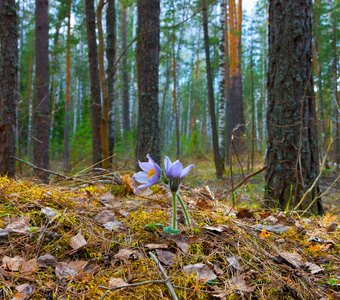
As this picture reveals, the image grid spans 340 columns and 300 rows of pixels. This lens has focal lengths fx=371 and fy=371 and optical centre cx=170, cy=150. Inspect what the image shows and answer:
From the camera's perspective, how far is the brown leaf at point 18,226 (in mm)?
1564

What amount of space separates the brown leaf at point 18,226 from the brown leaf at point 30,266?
0.71 feet

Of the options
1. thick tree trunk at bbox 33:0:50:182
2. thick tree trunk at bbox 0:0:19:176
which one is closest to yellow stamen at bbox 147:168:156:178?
thick tree trunk at bbox 0:0:19:176

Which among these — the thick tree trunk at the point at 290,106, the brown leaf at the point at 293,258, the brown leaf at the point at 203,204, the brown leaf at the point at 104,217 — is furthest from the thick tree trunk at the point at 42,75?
the brown leaf at the point at 293,258

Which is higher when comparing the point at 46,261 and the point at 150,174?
the point at 150,174

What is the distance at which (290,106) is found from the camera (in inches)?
142

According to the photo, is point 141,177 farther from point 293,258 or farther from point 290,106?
point 290,106

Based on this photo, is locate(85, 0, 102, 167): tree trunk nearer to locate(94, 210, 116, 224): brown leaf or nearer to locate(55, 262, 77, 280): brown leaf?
locate(94, 210, 116, 224): brown leaf

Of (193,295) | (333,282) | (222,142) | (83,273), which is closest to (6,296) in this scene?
(83,273)

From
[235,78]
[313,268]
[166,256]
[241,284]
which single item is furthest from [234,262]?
[235,78]

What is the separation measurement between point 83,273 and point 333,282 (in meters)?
1.01

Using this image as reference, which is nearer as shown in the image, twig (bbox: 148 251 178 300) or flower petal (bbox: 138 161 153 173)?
twig (bbox: 148 251 178 300)

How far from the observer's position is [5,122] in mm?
4387

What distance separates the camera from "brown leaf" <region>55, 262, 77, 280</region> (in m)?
1.32

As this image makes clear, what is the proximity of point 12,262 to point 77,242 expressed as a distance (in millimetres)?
250
